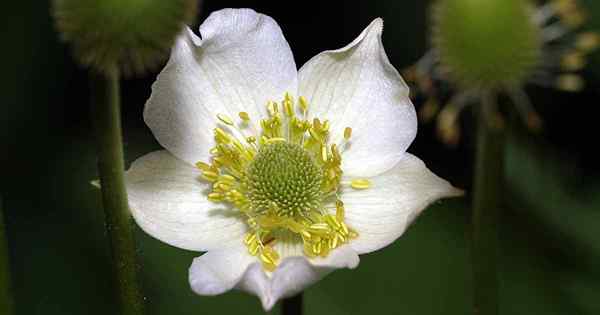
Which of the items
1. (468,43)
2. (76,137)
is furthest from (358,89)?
(76,137)

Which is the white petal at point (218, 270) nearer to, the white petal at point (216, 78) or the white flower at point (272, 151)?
the white flower at point (272, 151)

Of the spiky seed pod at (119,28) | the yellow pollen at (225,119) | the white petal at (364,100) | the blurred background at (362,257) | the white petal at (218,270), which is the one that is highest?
the spiky seed pod at (119,28)

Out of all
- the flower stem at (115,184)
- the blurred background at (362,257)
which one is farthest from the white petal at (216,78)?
the blurred background at (362,257)

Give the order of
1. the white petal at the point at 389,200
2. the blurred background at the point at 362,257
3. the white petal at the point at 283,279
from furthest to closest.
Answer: the blurred background at the point at 362,257, the white petal at the point at 389,200, the white petal at the point at 283,279

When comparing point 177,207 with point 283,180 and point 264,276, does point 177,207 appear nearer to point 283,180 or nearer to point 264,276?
point 283,180

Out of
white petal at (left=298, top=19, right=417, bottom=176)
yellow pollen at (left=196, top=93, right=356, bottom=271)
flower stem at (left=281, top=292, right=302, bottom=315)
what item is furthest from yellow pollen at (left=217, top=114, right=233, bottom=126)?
→ flower stem at (left=281, top=292, right=302, bottom=315)

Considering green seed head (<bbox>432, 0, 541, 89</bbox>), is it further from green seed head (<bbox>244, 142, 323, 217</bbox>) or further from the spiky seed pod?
green seed head (<bbox>244, 142, 323, 217</bbox>)
